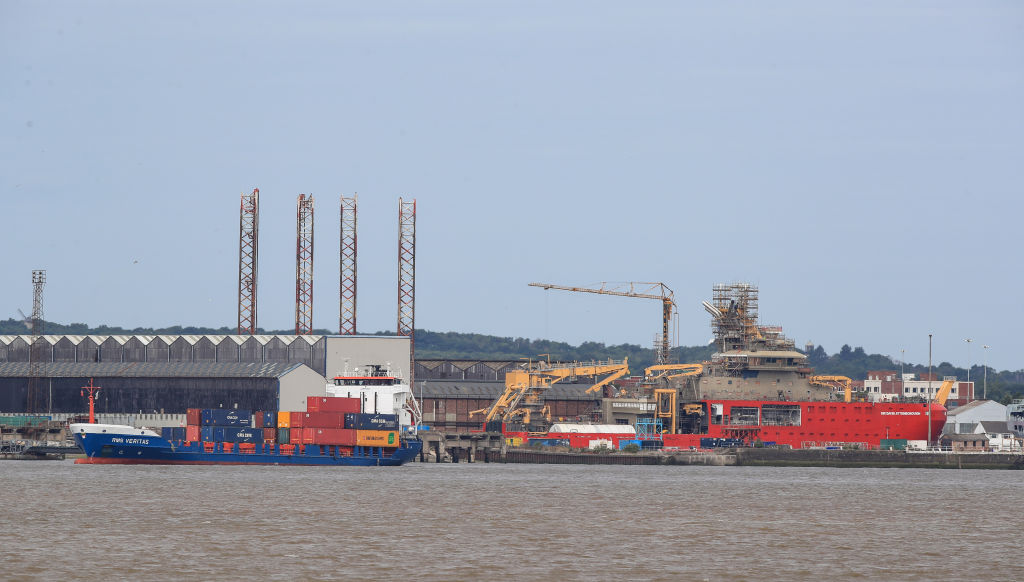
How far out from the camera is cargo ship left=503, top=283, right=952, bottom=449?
4904 inches

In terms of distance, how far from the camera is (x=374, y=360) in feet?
468

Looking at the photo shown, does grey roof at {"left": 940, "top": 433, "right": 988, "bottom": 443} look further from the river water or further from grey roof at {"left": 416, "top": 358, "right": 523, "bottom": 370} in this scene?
grey roof at {"left": 416, "top": 358, "right": 523, "bottom": 370}

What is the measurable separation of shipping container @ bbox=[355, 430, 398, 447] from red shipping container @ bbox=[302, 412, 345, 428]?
1619 millimetres

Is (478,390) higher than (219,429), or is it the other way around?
(478,390)

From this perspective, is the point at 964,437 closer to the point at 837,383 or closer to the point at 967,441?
the point at 967,441

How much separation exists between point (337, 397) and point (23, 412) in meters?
42.8

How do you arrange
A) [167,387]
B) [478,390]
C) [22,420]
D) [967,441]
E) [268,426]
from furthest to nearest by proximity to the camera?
[478,390] → [167,387] → [22,420] → [967,441] → [268,426]

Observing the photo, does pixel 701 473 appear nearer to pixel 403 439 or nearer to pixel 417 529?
pixel 403 439

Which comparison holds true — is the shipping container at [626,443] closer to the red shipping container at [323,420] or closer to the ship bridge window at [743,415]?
the ship bridge window at [743,415]

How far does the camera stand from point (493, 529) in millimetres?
53250

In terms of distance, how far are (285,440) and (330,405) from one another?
425 cm

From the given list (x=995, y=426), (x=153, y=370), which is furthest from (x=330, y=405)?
(x=995, y=426)

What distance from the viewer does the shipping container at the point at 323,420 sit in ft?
347

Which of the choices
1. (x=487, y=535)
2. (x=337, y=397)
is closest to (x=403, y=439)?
(x=337, y=397)
